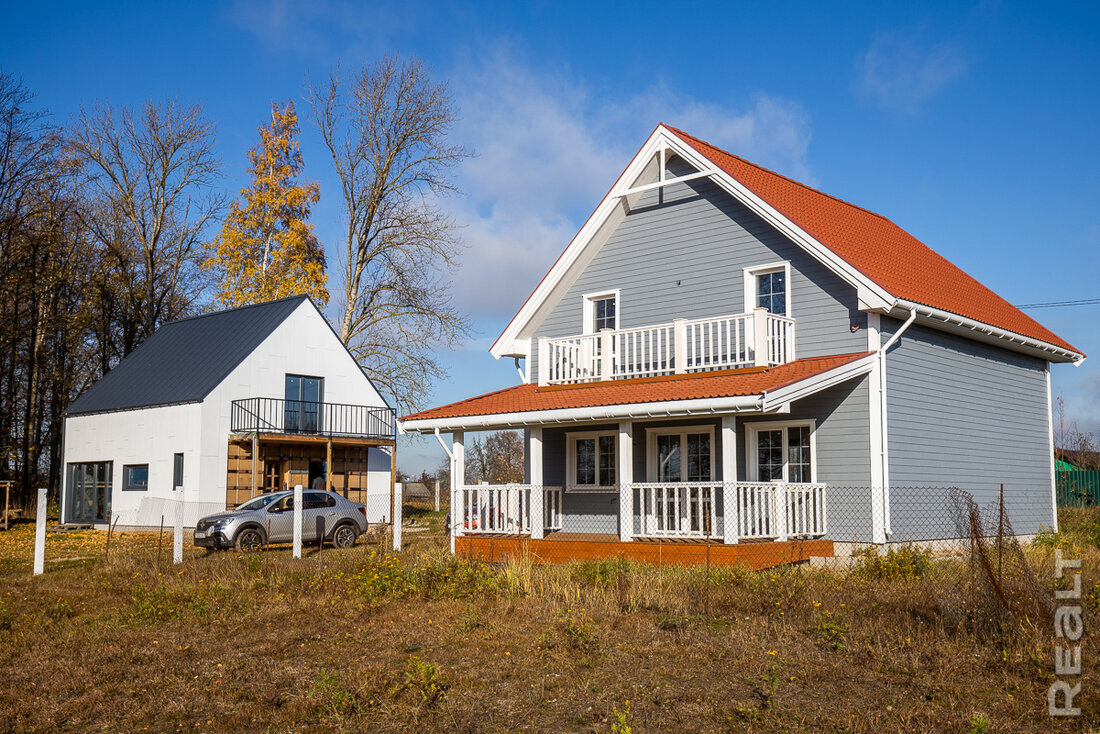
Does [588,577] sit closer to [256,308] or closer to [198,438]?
[198,438]

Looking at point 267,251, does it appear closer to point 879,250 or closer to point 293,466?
point 293,466

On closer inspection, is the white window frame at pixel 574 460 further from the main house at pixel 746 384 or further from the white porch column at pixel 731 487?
the white porch column at pixel 731 487

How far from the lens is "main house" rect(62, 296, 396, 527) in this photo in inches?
1116

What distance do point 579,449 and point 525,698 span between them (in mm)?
11745

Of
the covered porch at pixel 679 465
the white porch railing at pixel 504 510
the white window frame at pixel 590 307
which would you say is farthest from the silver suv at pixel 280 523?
the white window frame at pixel 590 307

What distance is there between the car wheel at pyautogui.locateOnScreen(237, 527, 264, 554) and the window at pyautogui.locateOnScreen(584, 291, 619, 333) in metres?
7.86

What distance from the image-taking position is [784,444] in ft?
52.4

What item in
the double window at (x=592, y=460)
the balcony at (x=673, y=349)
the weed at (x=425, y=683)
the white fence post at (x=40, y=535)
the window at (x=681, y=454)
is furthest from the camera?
the double window at (x=592, y=460)

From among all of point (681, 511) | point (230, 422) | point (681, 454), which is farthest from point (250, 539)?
point (230, 422)

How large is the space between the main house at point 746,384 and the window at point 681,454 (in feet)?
0.11

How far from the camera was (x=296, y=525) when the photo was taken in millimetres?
16781

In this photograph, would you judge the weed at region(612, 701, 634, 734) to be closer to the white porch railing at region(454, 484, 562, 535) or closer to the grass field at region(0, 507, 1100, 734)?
the grass field at region(0, 507, 1100, 734)

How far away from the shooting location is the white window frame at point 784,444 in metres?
15.5

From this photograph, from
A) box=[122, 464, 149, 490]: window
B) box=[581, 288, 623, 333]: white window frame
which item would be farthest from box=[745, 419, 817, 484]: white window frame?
box=[122, 464, 149, 490]: window
